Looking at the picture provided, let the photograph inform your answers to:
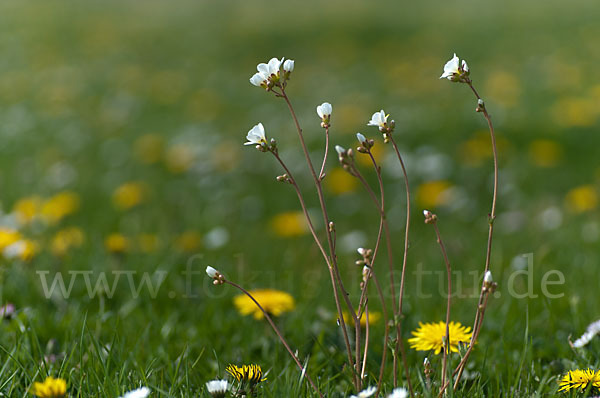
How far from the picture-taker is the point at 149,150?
4.29m

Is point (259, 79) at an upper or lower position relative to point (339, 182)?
upper

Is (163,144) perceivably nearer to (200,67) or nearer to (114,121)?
(114,121)

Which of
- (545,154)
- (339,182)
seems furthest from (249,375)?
(545,154)

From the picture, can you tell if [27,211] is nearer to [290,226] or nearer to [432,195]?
[290,226]

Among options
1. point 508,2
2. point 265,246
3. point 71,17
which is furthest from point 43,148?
point 508,2

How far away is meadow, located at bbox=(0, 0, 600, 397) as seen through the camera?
1.62 metres

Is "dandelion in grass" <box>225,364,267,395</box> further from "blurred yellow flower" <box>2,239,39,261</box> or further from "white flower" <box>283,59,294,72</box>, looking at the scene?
"blurred yellow flower" <box>2,239,39,261</box>

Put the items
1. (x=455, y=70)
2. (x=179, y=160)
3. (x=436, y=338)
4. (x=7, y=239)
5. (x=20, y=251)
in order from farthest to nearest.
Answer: (x=179, y=160), (x=7, y=239), (x=20, y=251), (x=436, y=338), (x=455, y=70)

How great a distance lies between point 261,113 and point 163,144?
1.32 metres

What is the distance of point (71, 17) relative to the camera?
1084 cm

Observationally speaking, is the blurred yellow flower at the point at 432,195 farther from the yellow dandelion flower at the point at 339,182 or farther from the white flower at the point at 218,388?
the white flower at the point at 218,388

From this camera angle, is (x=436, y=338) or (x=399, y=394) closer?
(x=399, y=394)

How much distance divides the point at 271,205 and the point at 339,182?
0.42 meters

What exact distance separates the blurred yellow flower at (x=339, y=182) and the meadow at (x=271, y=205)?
0.02 m
